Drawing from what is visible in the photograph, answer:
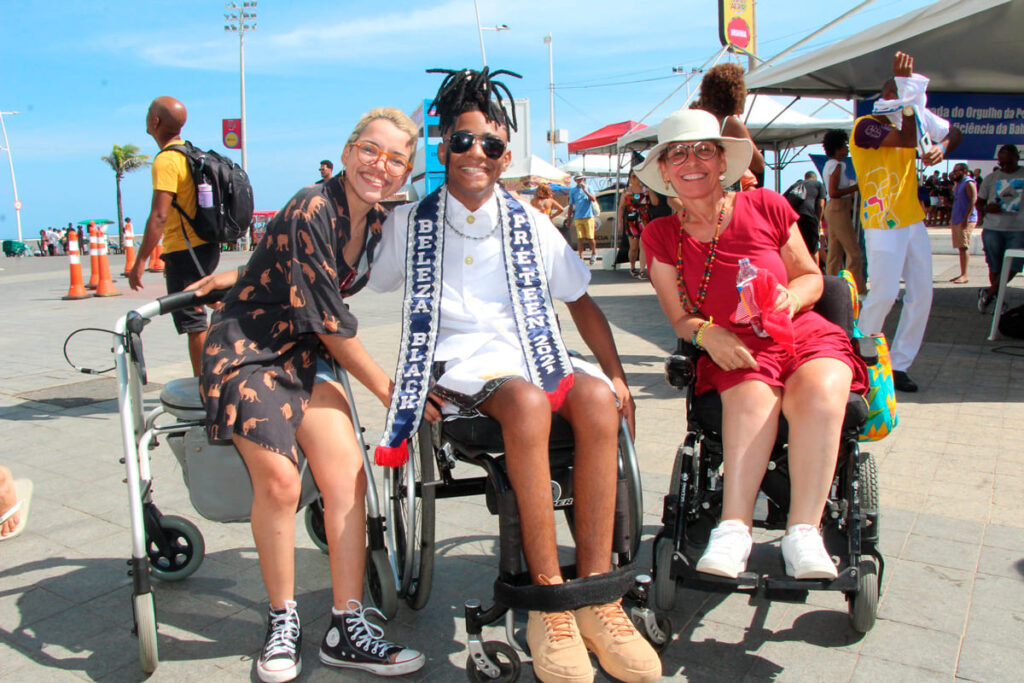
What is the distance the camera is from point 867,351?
2.66m

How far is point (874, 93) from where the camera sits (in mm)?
9914

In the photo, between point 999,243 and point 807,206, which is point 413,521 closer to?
point 807,206

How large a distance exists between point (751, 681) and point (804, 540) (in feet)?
1.41

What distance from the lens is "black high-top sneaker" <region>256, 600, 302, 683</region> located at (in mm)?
2332

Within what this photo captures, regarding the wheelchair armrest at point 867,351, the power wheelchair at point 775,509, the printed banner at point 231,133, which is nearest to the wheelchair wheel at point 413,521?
the power wheelchair at point 775,509

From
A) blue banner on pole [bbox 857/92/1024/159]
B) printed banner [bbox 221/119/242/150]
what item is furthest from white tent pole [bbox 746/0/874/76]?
printed banner [bbox 221/119/242/150]

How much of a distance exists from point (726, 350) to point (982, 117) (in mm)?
8879

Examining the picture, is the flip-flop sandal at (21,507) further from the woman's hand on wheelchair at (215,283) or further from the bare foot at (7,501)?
the woman's hand on wheelchair at (215,283)

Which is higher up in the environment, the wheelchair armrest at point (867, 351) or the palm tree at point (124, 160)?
the palm tree at point (124, 160)

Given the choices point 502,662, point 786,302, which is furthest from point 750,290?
point 502,662

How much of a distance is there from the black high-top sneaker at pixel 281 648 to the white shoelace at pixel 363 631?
16 centimetres

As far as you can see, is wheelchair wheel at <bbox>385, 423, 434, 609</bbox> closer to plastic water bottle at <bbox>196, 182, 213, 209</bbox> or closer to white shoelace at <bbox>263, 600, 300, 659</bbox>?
white shoelace at <bbox>263, 600, 300, 659</bbox>

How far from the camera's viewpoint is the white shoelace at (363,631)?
2.39m

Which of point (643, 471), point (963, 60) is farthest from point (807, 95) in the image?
point (643, 471)
